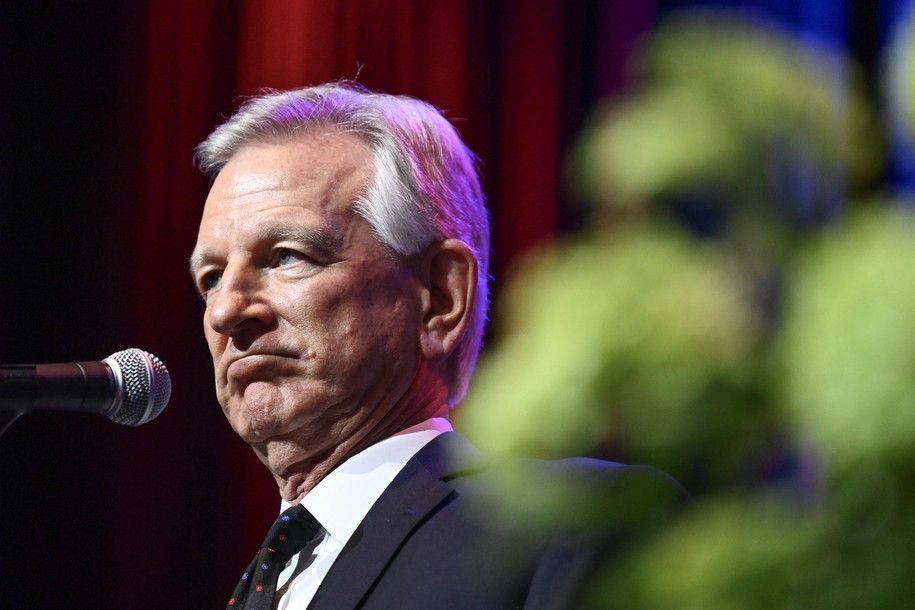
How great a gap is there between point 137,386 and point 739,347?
1.41 meters

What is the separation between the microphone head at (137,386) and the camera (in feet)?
5.33

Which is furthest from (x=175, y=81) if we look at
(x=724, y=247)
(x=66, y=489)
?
(x=724, y=247)

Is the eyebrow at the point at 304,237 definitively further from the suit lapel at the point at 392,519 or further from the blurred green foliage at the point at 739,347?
the blurred green foliage at the point at 739,347

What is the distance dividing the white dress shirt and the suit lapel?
4cm

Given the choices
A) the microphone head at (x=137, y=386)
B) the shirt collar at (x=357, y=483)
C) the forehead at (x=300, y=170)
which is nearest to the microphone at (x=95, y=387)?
the microphone head at (x=137, y=386)

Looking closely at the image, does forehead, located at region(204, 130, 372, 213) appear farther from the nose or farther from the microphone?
the microphone

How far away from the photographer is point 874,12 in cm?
220

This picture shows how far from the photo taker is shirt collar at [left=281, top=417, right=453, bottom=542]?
184cm

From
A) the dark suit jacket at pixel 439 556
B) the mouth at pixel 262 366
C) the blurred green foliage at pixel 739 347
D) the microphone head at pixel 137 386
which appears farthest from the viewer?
the mouth at pixel 262 366

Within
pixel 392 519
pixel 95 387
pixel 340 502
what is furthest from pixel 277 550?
pixel 95 387

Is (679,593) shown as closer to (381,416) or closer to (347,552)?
(347,552)

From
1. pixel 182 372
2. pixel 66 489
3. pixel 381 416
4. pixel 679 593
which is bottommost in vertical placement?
pixel 66 489

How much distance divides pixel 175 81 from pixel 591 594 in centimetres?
268

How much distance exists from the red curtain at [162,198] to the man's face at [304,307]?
73 cm
